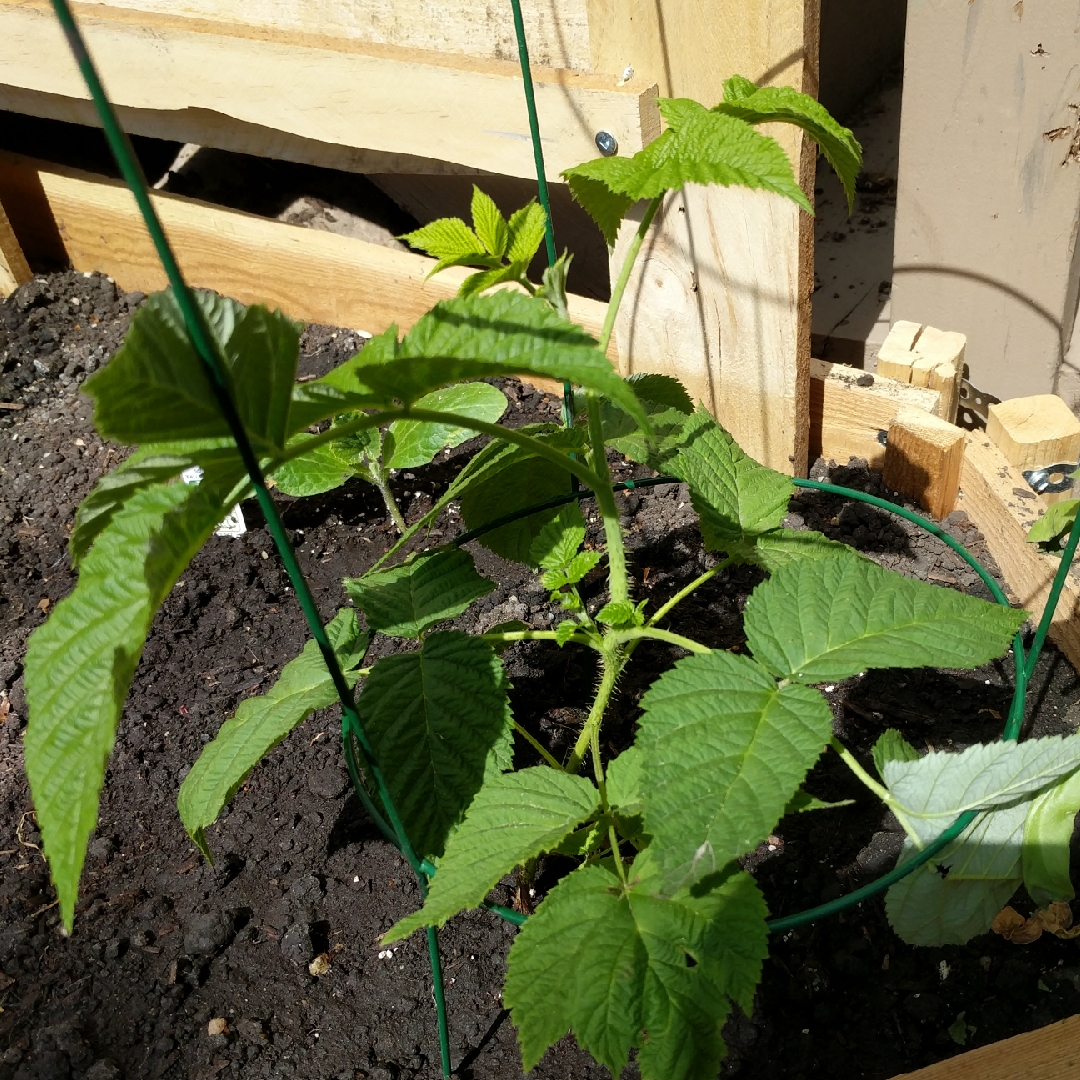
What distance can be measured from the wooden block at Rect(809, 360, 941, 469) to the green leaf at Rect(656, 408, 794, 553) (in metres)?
0.79

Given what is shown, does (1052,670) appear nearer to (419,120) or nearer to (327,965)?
(327,965)

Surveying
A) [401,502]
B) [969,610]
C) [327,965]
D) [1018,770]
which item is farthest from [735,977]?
[401,502]

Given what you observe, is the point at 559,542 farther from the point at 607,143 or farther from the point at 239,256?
the point at 239,256

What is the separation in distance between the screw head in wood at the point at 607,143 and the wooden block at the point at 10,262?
7.02 feet

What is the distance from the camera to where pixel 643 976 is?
3.31ft

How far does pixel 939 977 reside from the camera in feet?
4.83

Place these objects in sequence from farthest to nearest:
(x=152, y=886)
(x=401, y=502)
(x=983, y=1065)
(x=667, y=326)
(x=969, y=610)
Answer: (x=401, y=502) < (x=667, y=326) < (x=152, y=886) < (x=983, y=1065) < (x=969, y=610)

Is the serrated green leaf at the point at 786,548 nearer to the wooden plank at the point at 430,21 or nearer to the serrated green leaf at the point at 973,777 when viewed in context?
the serrated green leaf at the point at 973,777

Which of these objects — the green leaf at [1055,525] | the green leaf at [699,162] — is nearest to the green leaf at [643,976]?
the green leaf at [699,162]

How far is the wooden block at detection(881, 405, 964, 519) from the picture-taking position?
6.55 ft

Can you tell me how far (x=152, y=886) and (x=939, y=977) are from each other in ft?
4.13

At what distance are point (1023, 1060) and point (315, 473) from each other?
5.00 ft

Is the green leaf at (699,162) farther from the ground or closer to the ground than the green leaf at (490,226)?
farther from the ground

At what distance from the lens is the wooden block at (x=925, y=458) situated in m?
2.00
